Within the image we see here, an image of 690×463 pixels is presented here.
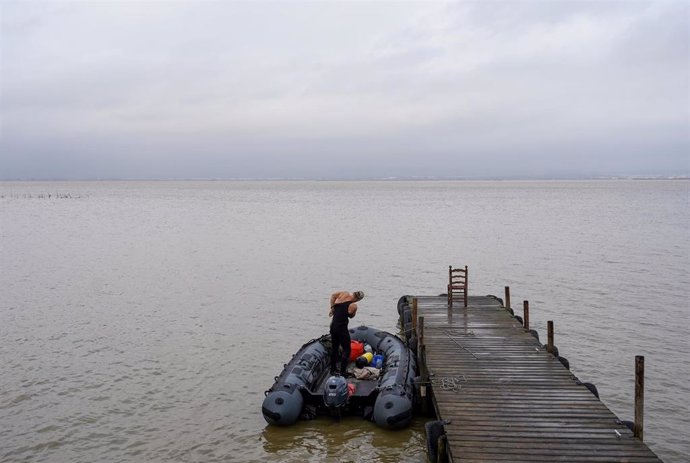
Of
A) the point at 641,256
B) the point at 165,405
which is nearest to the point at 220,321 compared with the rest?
the point at 165,405

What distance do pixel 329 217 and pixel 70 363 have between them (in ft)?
150

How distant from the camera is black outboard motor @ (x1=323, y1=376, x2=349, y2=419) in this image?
422 inches

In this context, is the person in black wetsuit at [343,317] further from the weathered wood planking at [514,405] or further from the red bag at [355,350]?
the weathered wood planking at [514,405]

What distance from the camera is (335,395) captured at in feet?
35.1

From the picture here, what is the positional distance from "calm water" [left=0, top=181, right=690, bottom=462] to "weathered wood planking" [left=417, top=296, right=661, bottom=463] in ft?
4.40

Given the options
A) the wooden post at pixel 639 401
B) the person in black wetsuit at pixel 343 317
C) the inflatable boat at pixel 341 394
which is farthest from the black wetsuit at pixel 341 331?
the wooden post at pixel 639 401

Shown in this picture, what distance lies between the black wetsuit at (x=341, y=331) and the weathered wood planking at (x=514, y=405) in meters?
1.77

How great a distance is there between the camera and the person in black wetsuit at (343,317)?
12320 millimetres

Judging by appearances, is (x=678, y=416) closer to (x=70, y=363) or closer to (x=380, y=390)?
(x=380, y=390)

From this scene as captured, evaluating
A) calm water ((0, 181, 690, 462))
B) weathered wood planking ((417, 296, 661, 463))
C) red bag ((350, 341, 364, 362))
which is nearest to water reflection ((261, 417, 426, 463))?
calm water ((0, 181, 690, 462))

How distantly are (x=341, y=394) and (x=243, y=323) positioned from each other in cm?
782

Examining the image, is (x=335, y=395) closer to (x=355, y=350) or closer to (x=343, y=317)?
(x=343, y=317)

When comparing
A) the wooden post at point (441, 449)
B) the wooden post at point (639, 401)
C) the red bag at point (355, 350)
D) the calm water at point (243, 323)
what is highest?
the wooden post at point (639, 401)

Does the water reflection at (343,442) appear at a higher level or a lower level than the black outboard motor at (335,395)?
lower
